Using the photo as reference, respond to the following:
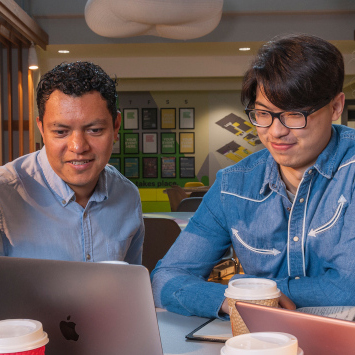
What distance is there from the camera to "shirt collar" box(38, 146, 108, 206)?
167cm

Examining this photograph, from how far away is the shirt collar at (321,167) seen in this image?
158 cm

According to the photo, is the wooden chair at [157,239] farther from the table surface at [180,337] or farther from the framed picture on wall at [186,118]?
the framed picture on wall at [186,118]

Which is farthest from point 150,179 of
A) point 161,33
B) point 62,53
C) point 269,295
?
point 269,295

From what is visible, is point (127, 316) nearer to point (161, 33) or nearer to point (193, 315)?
point (193, 315)

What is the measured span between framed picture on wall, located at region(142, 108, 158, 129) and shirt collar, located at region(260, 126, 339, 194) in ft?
29.3

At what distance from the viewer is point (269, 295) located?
1.00 meters

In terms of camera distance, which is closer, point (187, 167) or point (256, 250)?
point (256, 250)

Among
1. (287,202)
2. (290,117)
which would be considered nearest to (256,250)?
(287,202)

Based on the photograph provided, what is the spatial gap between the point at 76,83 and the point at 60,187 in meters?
0.35

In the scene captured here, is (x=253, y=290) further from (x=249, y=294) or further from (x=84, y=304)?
(x=84, y=304)

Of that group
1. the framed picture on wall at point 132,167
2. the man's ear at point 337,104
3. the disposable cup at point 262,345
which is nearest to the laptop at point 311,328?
the disposable cup at point 262,345

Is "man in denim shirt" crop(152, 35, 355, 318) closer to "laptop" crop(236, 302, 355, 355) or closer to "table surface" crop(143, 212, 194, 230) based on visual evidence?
"laptop" crop(236, 302, 355, 355)

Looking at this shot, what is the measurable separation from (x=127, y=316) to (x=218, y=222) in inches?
35.8

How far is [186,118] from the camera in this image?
1052 centimetres
